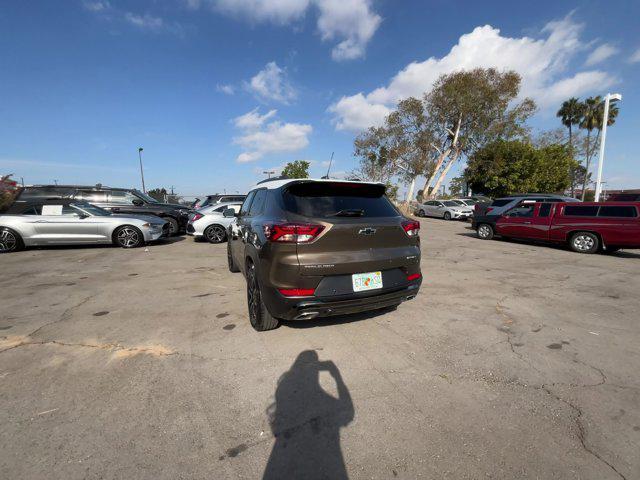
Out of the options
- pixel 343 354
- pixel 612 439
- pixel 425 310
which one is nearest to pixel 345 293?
pixel 343 354

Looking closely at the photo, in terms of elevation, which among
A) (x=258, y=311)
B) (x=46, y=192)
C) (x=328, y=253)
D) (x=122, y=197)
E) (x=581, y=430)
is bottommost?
(x=581, y=430)

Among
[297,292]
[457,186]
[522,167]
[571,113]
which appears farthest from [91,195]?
[571,113]

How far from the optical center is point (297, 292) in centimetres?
296

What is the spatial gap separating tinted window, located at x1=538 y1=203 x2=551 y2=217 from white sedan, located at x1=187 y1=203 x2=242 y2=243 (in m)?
10.1

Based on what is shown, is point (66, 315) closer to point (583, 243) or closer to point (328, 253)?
point (328, 253)

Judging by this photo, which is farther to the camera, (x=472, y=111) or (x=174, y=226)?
(x=472, y=111)

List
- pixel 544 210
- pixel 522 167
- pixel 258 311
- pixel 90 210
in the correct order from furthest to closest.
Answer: pixel 522 167, pixel 544 210, pixel 90 210, pixel 258 311

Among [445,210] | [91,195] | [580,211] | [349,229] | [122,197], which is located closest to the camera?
[349,229]

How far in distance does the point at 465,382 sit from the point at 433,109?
35212mm

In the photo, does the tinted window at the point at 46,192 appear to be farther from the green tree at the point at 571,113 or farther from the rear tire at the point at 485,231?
the green tree at the point at 571,113

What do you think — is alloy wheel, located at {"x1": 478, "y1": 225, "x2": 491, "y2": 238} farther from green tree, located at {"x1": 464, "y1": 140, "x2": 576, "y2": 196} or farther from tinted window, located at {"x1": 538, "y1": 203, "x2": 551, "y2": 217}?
green tree, located at {"x1": 464, "y1": 140, "x2": 576, "y2": 196}

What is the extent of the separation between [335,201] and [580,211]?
974 centimetres

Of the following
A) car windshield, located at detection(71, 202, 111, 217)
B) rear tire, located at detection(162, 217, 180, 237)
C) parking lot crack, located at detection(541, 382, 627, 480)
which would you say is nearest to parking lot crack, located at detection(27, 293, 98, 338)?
parking lot crack, located at detection(541, 382, 627, 480)

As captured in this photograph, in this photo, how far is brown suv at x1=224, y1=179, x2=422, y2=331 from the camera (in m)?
2.97
